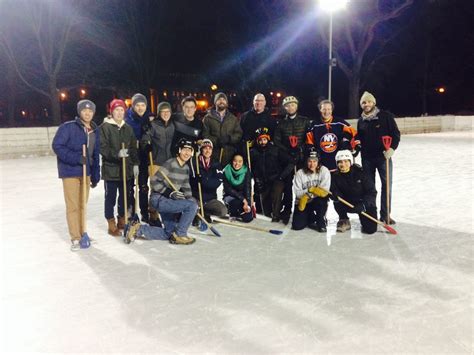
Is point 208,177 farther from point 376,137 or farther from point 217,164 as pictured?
point 376,137

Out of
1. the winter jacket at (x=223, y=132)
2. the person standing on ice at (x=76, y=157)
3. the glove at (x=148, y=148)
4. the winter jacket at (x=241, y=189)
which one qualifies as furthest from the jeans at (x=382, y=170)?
the person standing on ice at (x=76, y=157)

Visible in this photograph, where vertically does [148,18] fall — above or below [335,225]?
above

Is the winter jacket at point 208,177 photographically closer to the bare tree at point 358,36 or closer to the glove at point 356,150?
the glove at point 356,150

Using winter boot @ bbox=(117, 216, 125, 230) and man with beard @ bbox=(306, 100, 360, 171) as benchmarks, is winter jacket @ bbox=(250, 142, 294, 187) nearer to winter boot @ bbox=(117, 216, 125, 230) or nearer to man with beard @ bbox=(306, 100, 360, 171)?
man with beard @ bbox=(306, 100, 360, 171)

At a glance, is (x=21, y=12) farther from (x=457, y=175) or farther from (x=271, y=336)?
(x=271, y=336)

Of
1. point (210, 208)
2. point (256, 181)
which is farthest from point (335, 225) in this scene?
point (210, 208)

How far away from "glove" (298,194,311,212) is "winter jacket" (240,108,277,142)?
1127 millimetres

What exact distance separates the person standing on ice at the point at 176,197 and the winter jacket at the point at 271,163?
1.22 meters

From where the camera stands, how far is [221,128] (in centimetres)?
564

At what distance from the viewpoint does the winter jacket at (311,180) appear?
16.5 ft

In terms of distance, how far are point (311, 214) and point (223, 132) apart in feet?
5.13

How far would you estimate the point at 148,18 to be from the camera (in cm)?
2378

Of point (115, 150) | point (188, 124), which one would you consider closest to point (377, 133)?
point (188, 124)

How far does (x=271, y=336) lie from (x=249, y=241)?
6.52 ft
